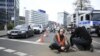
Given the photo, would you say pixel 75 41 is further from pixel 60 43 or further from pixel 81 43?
pixel 60 43

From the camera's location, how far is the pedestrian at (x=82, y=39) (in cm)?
1439

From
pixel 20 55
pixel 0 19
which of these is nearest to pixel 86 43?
pixel 20 55

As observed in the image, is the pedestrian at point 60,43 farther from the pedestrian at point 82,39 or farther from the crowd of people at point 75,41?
the pedestrian at point 82,39

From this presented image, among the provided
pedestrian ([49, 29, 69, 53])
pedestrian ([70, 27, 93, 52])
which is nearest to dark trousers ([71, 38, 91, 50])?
pedestrian ([70, 27, 93, 52])

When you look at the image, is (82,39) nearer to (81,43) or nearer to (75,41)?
(81,43)

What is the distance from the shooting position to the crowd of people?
13.9 meters

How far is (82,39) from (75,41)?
37 centimetres

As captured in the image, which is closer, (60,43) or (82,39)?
(60,43)

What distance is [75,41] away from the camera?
1462 cm

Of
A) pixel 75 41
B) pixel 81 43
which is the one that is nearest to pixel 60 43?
pixel 75 41

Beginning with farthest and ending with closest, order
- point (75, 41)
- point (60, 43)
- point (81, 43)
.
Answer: point (75, 41)
point (81, 43)
point (60, 43)

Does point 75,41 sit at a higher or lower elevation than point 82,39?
lower

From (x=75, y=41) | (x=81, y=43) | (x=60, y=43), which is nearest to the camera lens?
(x=60, y=43)

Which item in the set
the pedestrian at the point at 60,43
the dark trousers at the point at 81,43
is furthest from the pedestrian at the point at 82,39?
the pedestrian at the point at 60,43
